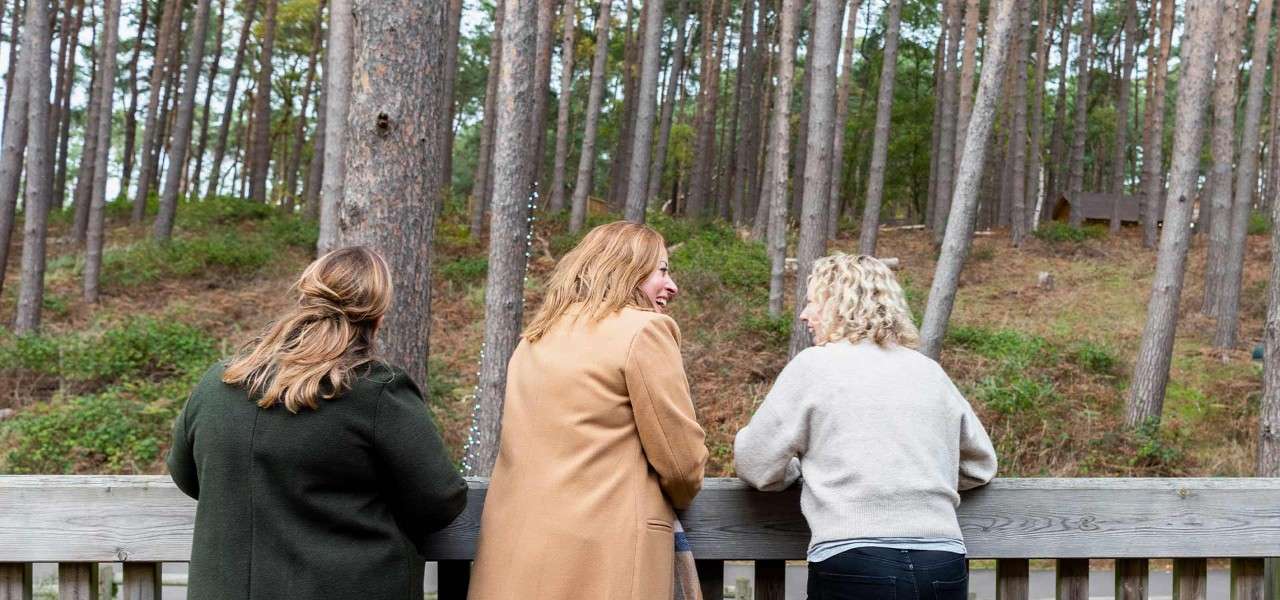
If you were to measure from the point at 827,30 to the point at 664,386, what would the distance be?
1077 centimetres

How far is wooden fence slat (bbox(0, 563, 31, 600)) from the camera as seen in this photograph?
2.58 metres

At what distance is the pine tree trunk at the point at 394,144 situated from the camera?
4723 mm

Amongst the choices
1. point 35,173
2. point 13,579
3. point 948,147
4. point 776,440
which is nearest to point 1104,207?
point 948,147

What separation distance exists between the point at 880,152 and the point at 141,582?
1712 centimetres

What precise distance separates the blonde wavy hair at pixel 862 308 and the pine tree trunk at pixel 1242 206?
47.6 feet

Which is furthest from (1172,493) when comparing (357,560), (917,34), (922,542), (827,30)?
(917,34)

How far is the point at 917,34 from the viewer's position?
33.2 m

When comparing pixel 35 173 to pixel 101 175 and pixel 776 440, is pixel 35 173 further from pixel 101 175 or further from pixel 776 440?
pixel 776 440

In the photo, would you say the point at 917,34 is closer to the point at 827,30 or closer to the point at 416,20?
the point at 827,30

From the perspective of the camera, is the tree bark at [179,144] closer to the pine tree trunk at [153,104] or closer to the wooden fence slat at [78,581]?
the pine tree trunk at [153,104]

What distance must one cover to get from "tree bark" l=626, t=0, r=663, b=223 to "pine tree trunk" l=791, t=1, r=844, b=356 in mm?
5305

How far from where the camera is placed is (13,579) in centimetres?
258

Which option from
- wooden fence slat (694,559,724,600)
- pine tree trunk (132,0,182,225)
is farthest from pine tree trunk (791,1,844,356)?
pine tree trunk (132,0,182,225)

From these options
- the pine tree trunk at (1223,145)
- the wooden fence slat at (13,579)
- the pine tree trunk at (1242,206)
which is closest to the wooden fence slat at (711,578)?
the wooden fence slat at (13,579)
